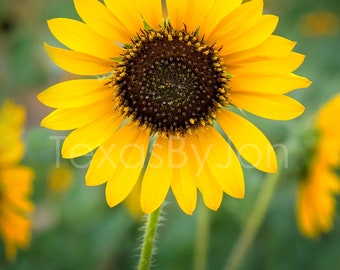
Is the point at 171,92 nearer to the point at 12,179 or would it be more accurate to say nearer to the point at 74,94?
the point at 74,94

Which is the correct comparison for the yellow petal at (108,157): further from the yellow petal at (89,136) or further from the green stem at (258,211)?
the green stem at (258,211)

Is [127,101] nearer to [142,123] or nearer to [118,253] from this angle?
[142,123]

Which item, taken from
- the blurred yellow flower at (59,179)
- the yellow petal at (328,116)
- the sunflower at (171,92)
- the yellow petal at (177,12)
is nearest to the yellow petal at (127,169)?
the sunflower at (171,92)

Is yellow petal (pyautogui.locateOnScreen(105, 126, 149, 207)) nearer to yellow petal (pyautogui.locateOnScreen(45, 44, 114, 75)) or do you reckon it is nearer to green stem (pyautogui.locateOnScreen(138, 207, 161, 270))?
green stem (pyautogui.locateOnScreen(138, 207, 161, 270))

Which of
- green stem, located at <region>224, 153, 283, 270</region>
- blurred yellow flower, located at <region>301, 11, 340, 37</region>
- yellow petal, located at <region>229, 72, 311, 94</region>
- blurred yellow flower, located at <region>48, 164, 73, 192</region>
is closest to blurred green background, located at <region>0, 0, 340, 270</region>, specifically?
blurred yellow flower, located at <region>48, 164, 73, 192</region>

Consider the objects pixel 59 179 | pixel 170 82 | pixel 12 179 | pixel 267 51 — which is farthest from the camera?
pixel 59 179

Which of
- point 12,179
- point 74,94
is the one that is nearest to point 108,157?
point 74,94
